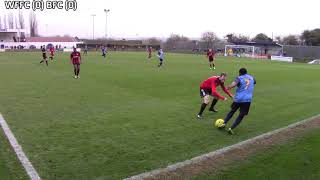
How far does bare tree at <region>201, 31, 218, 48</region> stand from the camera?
103969 millimetres

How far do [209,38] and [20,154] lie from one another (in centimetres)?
10120

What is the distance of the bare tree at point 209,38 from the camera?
341 feet

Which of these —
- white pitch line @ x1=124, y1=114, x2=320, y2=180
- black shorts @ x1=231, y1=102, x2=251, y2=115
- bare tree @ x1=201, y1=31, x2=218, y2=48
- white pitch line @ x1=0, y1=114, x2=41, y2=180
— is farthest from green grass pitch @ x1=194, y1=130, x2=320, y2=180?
bare tree @ x1=201, y1=31, x2=218, y2=48

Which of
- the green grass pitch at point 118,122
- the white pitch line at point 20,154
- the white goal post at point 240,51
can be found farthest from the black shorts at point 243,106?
→ the white goal post at point 240,51

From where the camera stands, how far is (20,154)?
7.80 m

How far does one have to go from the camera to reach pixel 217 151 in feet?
28.2

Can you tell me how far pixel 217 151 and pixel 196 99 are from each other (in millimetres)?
7318

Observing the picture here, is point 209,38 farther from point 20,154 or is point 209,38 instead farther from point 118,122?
point 20,154

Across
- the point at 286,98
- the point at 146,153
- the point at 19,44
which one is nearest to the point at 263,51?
the point at 19,44

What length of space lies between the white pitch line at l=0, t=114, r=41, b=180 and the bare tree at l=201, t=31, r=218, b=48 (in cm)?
9482

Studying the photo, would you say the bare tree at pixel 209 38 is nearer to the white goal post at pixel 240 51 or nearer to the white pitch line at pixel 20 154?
the white goal post at pixel 240 51

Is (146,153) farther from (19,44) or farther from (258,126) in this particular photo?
(19,44)

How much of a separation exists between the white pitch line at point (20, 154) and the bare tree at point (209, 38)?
311 ft

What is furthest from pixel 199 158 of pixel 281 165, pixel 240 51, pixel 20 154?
pixel 240 51
